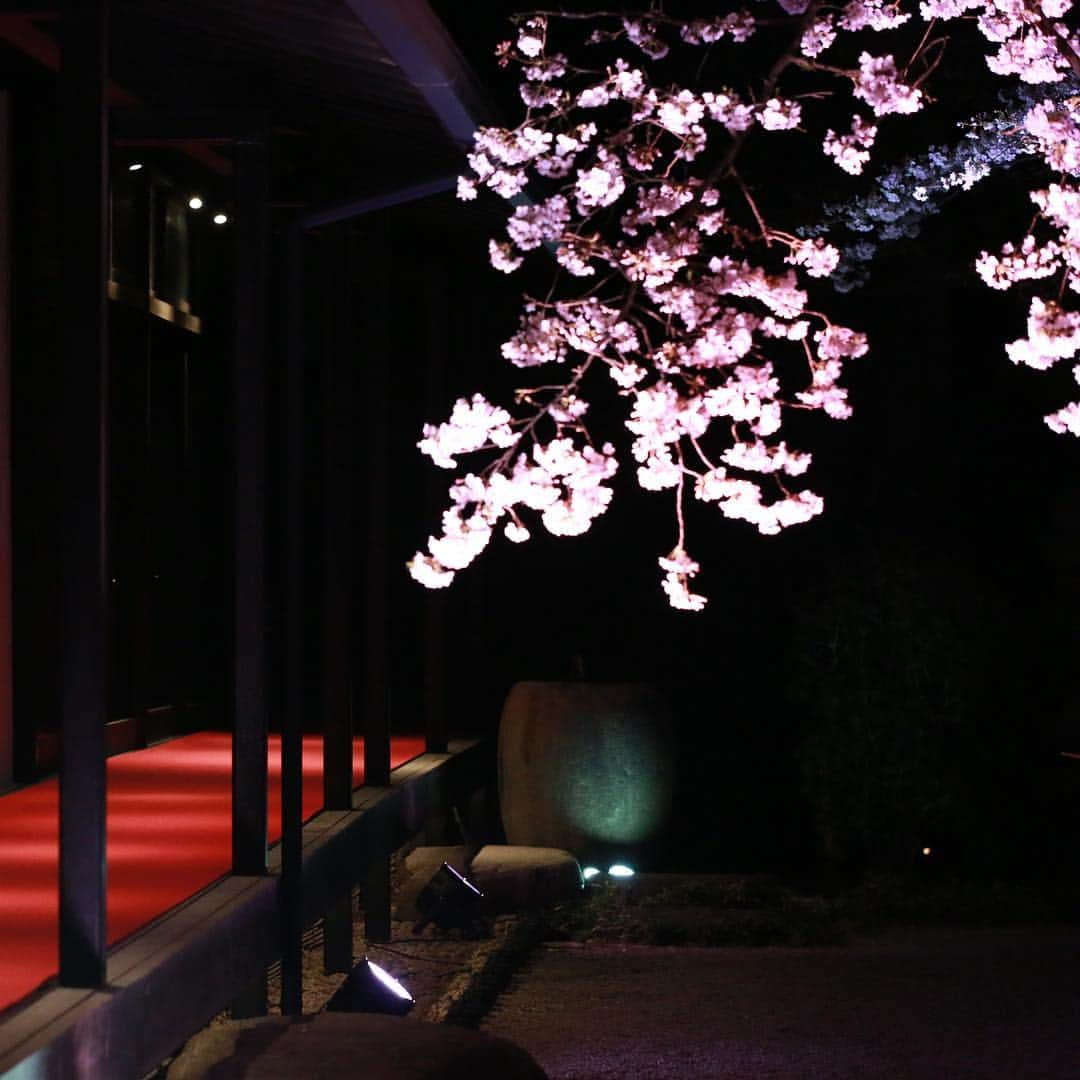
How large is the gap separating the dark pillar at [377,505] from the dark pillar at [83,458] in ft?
12.0

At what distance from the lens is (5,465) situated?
7.12m

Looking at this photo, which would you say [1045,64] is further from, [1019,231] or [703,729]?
[703,729]

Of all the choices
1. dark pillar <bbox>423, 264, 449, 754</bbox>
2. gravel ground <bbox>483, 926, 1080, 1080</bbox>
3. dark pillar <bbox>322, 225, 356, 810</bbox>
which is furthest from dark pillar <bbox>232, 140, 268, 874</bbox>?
dark pillar <bbox>423, 264, 449, 754</bbox>

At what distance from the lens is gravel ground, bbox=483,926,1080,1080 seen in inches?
219

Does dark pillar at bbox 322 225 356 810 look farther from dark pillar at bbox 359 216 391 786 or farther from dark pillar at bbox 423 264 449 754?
dark pillar at bbox 423 264 449 754

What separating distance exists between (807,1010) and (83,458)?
158 inches

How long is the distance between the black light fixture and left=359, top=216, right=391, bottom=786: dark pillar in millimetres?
675

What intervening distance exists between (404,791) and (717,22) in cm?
343

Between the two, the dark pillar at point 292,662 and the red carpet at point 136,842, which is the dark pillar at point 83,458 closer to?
the red carpet at point 136,842

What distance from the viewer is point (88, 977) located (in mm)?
3387

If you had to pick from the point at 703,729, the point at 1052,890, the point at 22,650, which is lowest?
the point at 1052,890

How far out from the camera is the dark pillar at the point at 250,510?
481 cm

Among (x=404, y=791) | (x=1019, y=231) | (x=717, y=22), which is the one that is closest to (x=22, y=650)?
(x=404, y=791)

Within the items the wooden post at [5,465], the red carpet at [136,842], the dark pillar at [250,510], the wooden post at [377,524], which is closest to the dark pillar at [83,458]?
the red carpet at [136,842]
